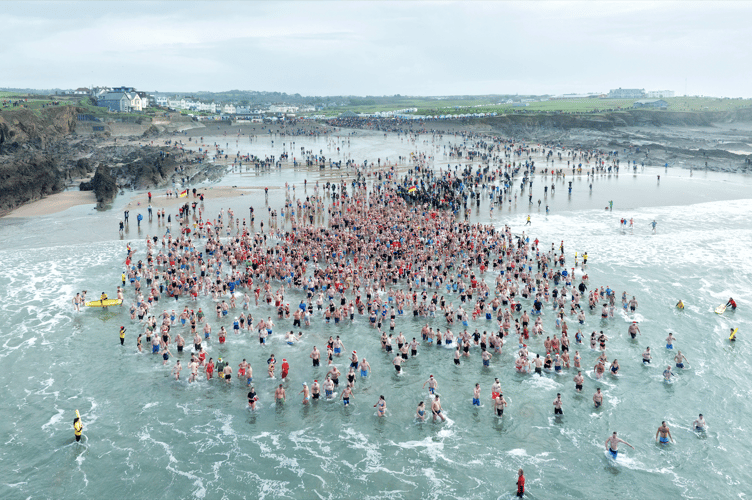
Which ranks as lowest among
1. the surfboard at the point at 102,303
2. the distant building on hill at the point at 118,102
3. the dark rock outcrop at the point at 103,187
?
the surfboard at the point at 102,303

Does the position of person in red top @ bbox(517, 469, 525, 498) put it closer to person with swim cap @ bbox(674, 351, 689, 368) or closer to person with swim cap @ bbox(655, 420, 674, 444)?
person with swim cap @ bbox(655, 420, 674, 444)

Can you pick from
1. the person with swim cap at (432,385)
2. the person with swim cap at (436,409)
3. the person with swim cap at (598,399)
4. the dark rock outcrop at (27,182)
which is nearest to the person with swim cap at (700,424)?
the person with swim cap at (598,399)

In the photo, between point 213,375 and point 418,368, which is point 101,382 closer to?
point 213,375

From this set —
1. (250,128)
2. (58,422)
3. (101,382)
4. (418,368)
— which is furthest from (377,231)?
(250,128)

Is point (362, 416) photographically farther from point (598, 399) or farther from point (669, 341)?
point (669, 341)

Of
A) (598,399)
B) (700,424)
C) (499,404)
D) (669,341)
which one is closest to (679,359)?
(669,341)

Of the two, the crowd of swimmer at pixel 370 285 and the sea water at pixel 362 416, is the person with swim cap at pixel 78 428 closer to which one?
the sea water at pixel 362 416
